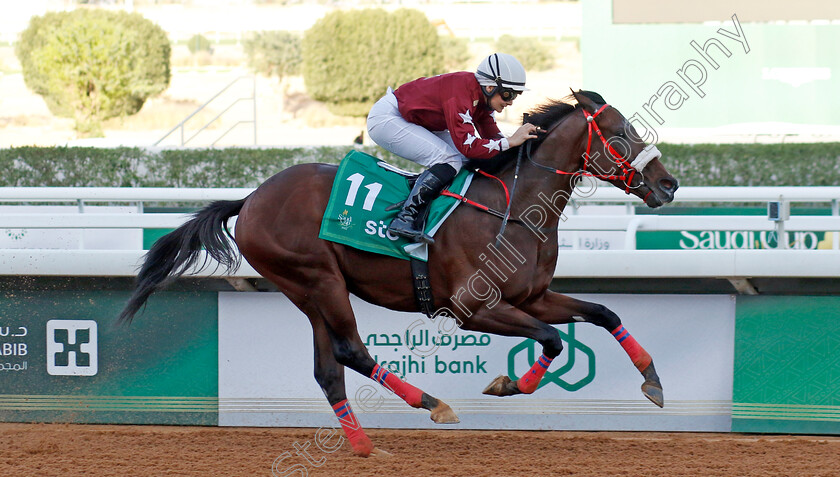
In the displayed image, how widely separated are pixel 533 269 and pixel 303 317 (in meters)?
1.50

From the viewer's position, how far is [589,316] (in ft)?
12.9

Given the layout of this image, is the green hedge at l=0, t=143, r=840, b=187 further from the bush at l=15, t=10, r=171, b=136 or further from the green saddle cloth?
the bush at l=15, t=10, r=171, b=136

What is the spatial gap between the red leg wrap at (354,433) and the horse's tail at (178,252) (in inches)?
33.8

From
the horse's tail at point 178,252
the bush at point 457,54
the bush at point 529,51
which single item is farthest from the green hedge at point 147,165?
the bush at point 529,51

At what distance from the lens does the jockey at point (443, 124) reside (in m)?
3.77

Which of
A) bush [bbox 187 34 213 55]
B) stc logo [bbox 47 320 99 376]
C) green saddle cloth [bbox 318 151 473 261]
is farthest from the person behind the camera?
bush [bbox 187 34 213 55]

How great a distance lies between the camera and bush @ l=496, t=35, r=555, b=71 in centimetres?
3437

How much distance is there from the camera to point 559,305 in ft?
13.0

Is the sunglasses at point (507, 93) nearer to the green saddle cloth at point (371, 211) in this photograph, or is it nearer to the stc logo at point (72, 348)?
the green saddle cloth at point (371, 211)

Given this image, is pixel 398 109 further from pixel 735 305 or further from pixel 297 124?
pixel 297 124

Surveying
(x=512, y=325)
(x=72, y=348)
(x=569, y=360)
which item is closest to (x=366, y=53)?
(x=72, y=348)

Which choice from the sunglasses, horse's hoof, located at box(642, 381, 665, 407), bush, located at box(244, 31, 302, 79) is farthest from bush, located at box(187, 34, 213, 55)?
horse's hoof, located at box(642, 381, 665, 407)

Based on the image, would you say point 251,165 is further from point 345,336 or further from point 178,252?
point 345,336

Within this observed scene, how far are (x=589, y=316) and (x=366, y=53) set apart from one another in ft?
79.3
